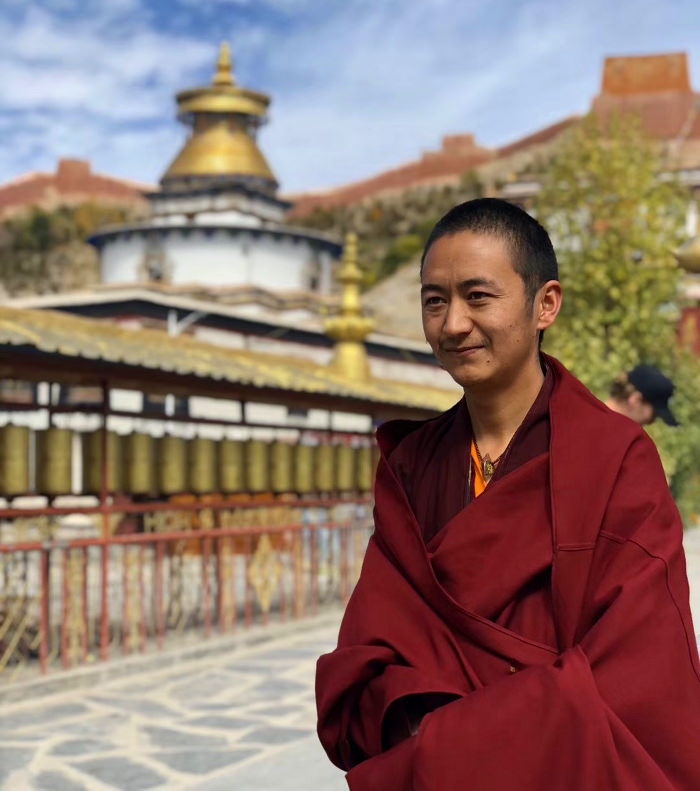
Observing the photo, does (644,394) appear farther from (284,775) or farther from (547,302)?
(547,302)

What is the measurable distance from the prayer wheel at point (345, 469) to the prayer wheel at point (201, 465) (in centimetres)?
198

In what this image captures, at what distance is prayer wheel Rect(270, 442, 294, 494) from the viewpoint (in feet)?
33.2

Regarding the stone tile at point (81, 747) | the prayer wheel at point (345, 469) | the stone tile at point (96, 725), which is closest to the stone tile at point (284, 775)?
the stone tile at point (81, 747)

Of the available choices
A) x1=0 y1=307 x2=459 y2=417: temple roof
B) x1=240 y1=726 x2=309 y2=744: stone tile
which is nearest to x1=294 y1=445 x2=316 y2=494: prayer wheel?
x1=0 y1=307 x2=459 y2=417: temple roof

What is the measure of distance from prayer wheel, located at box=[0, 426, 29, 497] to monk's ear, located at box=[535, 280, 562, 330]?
5.86 meters

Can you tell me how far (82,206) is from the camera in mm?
61094

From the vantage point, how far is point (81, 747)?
238 inches

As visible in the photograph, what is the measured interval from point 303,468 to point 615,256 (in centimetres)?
828

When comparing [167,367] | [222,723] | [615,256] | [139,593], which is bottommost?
[222,723]

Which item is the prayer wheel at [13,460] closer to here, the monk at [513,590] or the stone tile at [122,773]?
the stone tile at [122,773]

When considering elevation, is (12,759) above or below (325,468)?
below

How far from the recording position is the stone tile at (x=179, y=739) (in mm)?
6129

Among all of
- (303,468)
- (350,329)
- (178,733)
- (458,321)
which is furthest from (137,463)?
(458,321)

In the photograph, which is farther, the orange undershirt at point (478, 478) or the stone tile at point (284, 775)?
the stone tile at point (284, 775)
